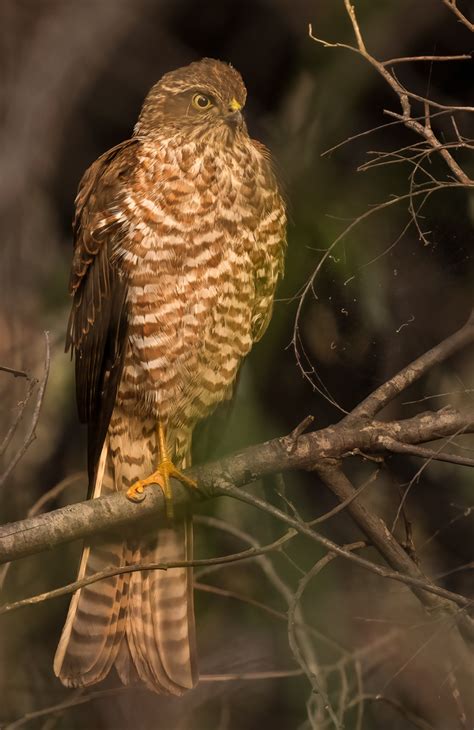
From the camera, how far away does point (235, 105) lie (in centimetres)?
247

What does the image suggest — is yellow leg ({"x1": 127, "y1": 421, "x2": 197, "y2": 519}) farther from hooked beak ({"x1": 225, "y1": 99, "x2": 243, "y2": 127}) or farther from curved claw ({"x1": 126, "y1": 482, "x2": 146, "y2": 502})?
hooked beak ({"x1": 225, "y1": 99, "x2": 243, "y2": 127})

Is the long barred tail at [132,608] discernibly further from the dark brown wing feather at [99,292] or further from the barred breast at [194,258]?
the barred breast at [194,258]

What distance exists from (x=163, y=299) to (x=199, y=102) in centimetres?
51

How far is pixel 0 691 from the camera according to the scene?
2.95m

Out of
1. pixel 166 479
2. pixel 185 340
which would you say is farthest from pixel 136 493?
pixel 185 340

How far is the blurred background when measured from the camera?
2635 mm

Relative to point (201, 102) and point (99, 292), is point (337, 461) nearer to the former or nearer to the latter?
point (99, 292)

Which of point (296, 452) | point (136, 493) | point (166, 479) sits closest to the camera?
point (296, 452)

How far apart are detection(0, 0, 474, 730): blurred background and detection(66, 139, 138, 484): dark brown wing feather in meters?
0.14

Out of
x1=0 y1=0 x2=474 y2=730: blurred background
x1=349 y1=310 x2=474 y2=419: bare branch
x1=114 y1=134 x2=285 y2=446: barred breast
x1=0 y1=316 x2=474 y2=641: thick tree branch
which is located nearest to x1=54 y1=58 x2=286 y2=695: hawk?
x1=114 y1=134 x2=285 y2=446: barred breast

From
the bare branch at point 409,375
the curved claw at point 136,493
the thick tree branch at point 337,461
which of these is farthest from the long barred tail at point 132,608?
the bare branch at point 409,375

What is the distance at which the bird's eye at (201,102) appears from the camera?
2523 millimetres

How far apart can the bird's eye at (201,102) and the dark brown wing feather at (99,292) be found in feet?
0.65

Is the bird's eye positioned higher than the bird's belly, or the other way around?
the bird's eye
